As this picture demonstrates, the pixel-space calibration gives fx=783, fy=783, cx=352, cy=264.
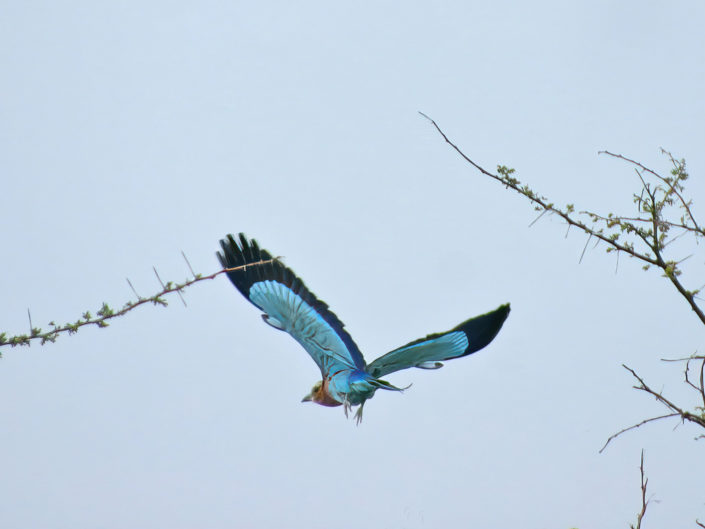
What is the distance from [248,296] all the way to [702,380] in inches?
74.6

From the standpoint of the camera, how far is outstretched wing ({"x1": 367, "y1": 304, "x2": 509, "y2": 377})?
2.94m

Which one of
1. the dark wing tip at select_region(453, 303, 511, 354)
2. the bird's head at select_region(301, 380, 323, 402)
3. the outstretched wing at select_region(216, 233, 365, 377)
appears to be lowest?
the dark wing tip at select_region(453, 303, 511, 354)

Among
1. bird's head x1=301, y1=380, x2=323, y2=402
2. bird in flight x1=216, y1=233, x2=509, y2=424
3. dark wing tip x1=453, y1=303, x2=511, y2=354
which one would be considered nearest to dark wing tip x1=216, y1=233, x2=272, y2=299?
bird in flight x1=216, y1=233, x2=509, y2=424

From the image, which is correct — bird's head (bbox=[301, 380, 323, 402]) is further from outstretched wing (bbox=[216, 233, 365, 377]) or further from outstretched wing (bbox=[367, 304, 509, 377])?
outstretched wing (bbox=[367, 304, 509, 377])

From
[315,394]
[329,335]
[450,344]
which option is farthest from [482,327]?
[315,394]

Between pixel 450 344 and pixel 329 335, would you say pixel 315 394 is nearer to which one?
pixel 329 335

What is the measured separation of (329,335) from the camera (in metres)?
3.20

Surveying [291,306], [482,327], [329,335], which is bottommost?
[482,327]

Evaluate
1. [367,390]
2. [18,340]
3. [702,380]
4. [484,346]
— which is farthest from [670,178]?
[18,340]

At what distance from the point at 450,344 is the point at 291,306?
71 centimetres

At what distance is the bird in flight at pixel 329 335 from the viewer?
9.74ft

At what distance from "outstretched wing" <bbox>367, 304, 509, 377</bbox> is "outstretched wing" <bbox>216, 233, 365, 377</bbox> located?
0.51 ft

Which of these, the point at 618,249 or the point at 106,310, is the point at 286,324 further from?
the point at 618,249

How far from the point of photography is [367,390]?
3.05m
